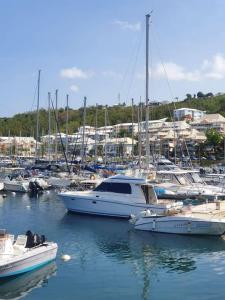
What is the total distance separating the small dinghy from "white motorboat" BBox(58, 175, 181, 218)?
12.7m

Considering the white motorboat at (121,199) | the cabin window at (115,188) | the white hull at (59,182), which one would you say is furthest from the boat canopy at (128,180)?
the white hull at (59,182)

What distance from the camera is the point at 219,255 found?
78.9 ft

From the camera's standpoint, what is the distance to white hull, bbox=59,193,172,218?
111ft

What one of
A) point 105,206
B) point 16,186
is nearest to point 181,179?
point 105,206

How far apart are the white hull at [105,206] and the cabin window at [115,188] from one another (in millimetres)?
661

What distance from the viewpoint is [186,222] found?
2823 centimetres

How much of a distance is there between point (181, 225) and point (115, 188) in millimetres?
7840

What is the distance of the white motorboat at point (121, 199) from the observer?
33.8m

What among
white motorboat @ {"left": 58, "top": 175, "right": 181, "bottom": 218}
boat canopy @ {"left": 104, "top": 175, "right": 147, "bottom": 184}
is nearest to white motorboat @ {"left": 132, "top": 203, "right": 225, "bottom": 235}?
white motorboat @ {"left": 58, "top": 175, "right": 181, "bottom": 218}

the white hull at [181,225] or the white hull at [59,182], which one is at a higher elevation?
the white hull at [59,182]

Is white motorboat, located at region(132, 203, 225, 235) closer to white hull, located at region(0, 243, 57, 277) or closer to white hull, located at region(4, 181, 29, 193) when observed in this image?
white hull, located at region(0, 243, 57, 277)

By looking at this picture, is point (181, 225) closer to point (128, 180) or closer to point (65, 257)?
point (128, 180)

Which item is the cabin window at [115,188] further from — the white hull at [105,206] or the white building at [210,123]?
the white building at [210,123]

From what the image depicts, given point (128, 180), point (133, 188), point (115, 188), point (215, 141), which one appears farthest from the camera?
point (215, 141)
